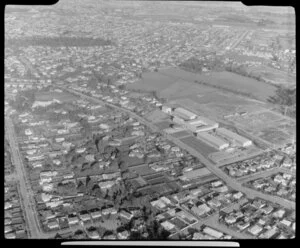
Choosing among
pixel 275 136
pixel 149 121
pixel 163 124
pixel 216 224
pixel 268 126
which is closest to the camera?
pixel 216 224

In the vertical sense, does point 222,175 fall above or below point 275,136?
below

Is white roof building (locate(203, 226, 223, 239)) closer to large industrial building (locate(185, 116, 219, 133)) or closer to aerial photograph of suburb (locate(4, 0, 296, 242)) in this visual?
aerial photograph of suburb (locate(4, 0, 296, 242))

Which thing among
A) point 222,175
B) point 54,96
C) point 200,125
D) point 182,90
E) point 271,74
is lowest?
point 222,175

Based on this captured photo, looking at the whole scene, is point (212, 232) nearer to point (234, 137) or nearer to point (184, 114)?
point (234, 137)

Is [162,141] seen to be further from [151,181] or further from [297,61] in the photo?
[297,61]

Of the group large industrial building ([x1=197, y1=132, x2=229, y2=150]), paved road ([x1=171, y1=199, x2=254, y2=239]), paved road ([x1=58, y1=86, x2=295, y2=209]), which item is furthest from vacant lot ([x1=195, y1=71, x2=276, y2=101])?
paved road ([x1=171, y1=199, x2=254, y2=239])

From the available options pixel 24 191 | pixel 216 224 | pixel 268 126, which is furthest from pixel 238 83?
pixel 24 191

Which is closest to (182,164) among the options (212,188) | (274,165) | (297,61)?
(212,188)

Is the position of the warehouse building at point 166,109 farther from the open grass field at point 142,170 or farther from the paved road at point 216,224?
the paved road at point 216,224

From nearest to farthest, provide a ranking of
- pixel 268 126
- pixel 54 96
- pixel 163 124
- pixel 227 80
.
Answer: pixel 268 126
pixel 163 124
pixel 54 96
pixel 227 80
